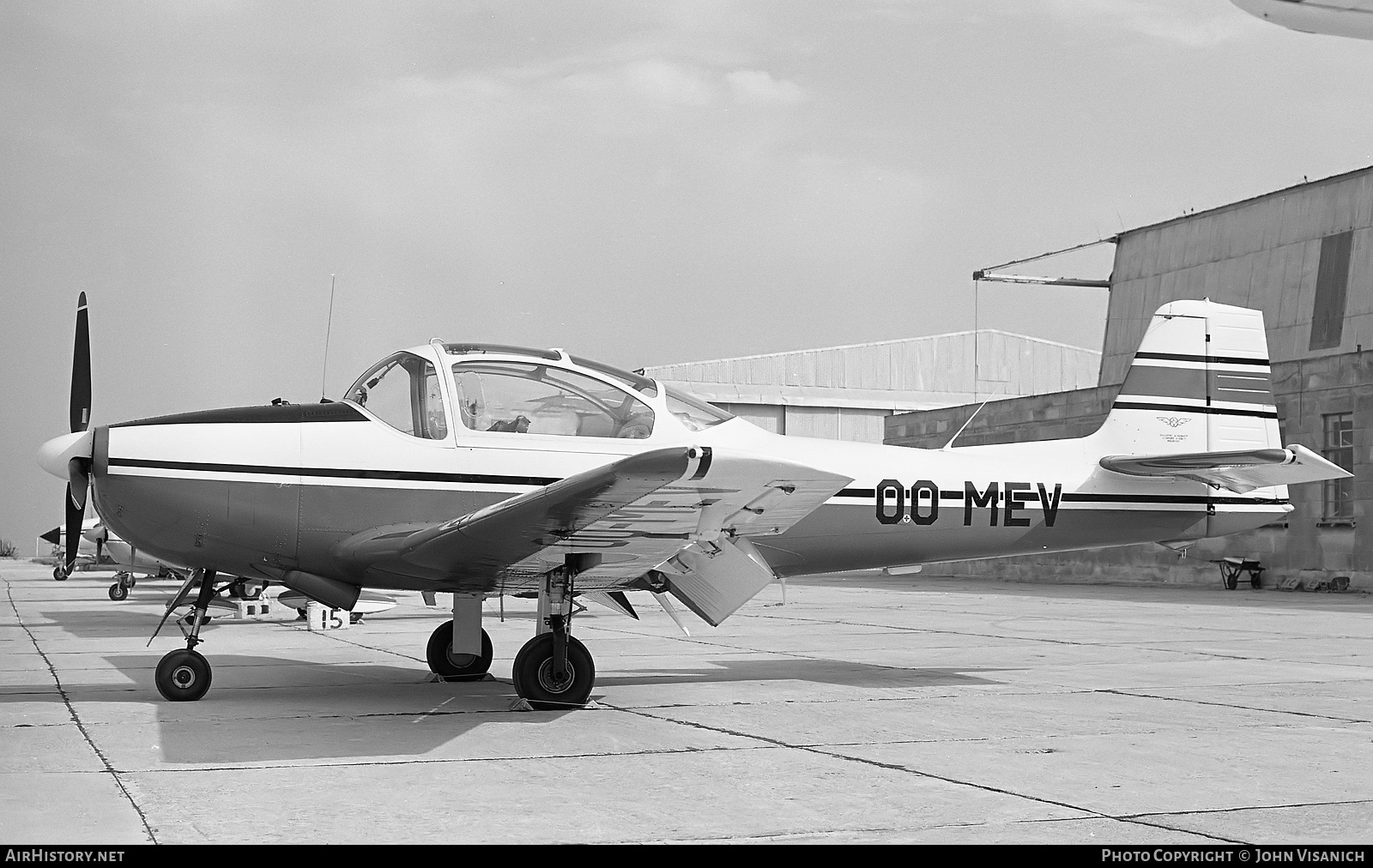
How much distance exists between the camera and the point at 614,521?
20.9 feet

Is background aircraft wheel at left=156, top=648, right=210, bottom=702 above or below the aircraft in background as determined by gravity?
below

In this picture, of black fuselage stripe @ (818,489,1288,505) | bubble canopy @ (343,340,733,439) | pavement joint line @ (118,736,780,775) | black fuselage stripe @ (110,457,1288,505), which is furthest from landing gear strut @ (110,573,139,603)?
pavement joint line @ (118,736,780,775)

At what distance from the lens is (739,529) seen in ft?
22.7

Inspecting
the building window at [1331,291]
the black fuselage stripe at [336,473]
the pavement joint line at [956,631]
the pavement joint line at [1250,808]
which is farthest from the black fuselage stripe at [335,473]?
the building window at [1331,291]

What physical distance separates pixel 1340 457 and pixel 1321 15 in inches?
829

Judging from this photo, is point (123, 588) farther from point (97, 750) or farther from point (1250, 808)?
point (1250, 808)

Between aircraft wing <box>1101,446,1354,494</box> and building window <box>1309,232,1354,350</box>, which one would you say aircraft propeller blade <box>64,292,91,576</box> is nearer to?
aircraft wing <box>1101,446,1354,494</box>

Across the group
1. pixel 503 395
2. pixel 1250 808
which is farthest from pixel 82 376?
pixel 1250 808

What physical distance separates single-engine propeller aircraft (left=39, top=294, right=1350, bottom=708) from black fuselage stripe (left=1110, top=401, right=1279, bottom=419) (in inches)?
57.7

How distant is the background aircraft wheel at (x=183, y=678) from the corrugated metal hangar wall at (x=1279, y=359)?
865 inches

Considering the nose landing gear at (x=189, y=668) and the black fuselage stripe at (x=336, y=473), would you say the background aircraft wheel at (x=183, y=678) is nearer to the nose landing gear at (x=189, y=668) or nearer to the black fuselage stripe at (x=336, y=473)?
the nose landing gear at (x=189, y=668)

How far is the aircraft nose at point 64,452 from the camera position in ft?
24.3

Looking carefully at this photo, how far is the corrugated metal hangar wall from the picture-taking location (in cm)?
2434

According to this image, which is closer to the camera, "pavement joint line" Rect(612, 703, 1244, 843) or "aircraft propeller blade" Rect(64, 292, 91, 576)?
"pavement joint line" Rect(612, 703, 1244, 843)
